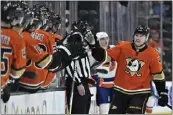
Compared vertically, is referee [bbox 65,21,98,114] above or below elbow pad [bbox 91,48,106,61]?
below

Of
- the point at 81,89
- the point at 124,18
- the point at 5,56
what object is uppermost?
the point at 124,18

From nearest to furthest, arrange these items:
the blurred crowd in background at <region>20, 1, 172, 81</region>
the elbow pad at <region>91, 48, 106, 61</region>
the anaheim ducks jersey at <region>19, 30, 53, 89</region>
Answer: the anaheim ducks jersey at <region>19, 30, 53, 89</region>
the elbow pad at <region>91, 48, 106, 61</region>
the blurred crowd in background at <region>20, 1, 172, 81</region>

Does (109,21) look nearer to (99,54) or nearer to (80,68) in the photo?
(80,68)

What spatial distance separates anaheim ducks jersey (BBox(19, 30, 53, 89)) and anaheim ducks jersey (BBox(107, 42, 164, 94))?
91cm

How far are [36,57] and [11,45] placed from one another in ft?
1.56

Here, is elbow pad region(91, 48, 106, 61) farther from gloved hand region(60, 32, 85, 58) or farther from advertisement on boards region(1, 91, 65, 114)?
advertisement on boards region(1, 91, 65, 114)

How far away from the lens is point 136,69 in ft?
19.9

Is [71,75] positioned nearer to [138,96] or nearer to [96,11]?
[138,96]

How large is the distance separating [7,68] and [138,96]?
6.58 feet

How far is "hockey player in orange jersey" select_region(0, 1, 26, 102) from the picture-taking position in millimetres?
4309

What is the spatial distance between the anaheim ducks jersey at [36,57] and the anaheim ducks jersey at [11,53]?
1.13ft

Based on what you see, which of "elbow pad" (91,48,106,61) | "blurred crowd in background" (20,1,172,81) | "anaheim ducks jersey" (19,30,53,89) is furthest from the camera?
"blurred crowd in background" (20,1,172,81)

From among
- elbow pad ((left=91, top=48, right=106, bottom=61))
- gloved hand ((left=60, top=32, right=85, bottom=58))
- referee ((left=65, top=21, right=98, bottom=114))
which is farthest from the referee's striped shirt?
gloved hand ((left=60, top=32, right=85, bottom=58))

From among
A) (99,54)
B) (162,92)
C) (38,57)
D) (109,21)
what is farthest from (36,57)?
(109,21)
